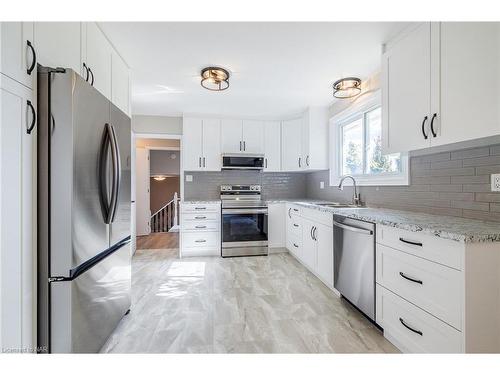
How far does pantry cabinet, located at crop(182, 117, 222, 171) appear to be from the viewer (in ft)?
12.8

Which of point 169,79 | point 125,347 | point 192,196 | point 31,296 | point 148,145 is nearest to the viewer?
point 31,296

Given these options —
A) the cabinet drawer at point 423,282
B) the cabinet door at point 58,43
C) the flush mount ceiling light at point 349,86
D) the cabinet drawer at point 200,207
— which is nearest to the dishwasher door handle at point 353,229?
the cabinet drawer at point 423,282

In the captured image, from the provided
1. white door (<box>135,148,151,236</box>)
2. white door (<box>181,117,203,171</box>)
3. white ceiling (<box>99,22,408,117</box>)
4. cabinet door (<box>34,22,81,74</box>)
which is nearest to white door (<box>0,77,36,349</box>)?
cabinet door (<box>34,22,81,74</box>)

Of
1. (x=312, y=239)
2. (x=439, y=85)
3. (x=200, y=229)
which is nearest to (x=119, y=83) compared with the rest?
(x=200, y=229)

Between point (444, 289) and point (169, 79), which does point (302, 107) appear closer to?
point (169, 79)

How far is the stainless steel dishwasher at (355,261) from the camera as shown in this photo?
5.84 ft

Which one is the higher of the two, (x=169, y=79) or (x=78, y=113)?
(x=169, y=79)

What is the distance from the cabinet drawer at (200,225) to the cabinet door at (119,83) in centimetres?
191

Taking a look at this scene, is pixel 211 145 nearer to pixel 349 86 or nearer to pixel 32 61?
pixel 349 86

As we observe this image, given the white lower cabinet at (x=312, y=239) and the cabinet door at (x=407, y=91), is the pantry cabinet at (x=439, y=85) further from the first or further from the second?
the white lower cabinet at (x=312, y=239)

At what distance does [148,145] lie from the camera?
527 centimetres

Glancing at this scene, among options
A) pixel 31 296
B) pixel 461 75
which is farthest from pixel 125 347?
pixel 461 75
